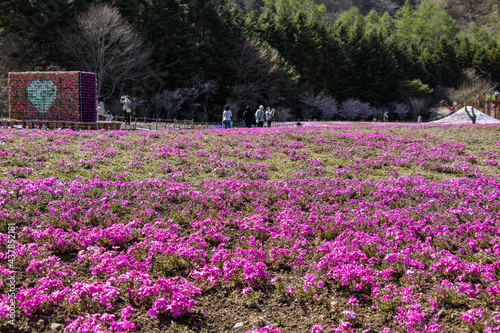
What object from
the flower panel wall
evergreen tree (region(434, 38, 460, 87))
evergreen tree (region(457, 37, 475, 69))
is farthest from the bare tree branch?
evergreen tree (region(457, 37, 475, 69))

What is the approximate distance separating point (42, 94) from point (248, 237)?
2358 centimetres

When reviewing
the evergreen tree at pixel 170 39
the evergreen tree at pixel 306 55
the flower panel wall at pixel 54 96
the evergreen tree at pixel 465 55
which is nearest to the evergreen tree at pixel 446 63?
the evergreen tree at pixel 465 55

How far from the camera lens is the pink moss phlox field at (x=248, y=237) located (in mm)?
4738

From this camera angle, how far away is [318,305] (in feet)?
16.7

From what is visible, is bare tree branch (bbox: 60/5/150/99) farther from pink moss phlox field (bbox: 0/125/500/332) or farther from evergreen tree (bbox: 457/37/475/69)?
evergreen tree (bbox: 457/37/475/69)

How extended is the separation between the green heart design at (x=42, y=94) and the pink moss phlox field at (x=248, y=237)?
44.9ft

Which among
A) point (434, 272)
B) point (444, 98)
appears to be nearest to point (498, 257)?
point (434, 272)

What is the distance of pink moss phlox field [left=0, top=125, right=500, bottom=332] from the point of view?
4738mm

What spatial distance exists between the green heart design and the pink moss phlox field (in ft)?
44.9

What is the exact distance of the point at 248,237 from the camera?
22.7 ft

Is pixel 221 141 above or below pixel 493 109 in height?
below

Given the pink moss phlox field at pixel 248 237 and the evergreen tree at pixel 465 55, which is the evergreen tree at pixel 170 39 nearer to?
the pink moss phlox field at pixel 248 237

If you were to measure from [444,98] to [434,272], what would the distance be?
94.4 meters

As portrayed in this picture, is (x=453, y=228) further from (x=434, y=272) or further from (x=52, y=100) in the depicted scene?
(x=52, y=100)
